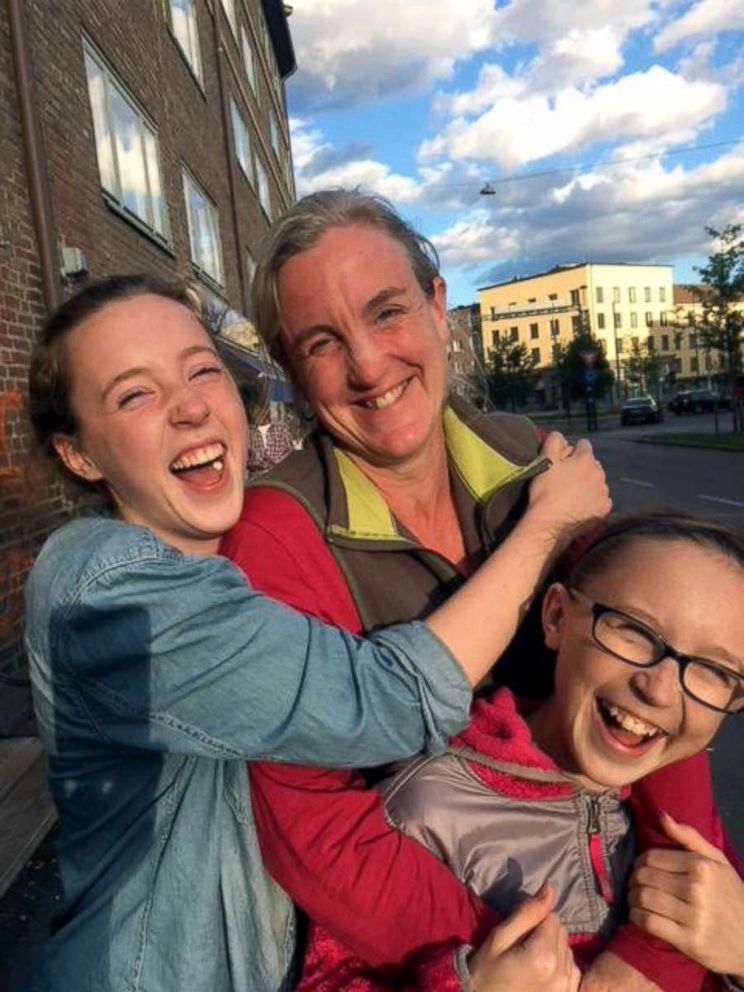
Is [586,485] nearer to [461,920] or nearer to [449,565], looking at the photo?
[449,565]

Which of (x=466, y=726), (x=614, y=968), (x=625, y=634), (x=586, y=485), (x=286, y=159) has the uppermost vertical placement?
(x=286, y=159)

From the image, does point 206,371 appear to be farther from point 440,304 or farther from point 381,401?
point 440,304

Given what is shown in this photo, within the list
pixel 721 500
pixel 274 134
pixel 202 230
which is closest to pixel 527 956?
pixel 721 500

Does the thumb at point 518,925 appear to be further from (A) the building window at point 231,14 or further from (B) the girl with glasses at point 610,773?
(A) the building window at point 231,14

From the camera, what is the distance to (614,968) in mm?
1295

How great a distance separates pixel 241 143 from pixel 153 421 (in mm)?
21048

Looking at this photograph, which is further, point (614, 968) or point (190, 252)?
point (190, 252)

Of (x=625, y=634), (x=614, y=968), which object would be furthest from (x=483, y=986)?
(x=625, y=634)

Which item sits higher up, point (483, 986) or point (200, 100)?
point (200, 100)

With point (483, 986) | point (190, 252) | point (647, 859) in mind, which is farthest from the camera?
point (190, 252)

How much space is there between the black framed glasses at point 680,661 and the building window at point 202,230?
42.4ft

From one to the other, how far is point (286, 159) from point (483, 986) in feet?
135

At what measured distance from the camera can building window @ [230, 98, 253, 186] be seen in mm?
19184

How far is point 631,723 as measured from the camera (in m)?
1.44
